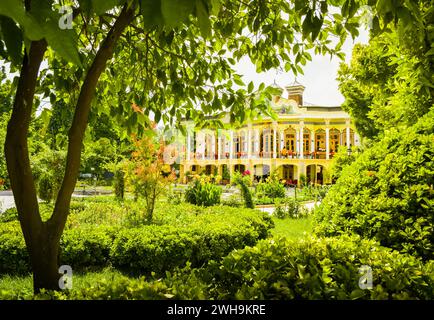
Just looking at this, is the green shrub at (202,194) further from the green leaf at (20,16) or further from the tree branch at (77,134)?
the green leaf at (20,16)

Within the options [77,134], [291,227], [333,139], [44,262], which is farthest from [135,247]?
[333,139]

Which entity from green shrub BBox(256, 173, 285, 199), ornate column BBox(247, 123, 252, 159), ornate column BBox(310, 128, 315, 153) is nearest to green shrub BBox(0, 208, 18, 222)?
green shrub BBox(256, 173, 285, 199)

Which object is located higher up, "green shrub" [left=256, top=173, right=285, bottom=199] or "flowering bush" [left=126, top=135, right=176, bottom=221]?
"flowering bush" [left=126, top=135, right=176, bottom=221]

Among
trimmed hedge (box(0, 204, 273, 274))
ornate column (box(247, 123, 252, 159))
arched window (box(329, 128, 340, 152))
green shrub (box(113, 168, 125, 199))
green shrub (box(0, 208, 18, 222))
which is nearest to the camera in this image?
trimmed hedge (box(0, 204, 273, 274))

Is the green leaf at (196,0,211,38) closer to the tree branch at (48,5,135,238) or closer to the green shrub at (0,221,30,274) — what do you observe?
the tree branch at (48,5,135,238)

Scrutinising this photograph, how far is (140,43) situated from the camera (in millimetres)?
4355

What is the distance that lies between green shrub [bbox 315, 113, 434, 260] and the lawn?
556 cm

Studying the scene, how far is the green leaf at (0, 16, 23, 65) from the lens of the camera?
3.56ft

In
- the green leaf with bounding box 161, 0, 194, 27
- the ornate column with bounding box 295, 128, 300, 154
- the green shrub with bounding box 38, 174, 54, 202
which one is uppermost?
the ornate column with bounding box 295, 128, 300, 154

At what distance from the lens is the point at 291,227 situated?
10734mm

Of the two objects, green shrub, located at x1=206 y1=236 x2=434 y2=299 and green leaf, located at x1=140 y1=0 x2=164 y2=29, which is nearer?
green leaf, located at x1=140 y1=0 x2=164 y2=29

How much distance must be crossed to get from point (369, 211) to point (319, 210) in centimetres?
93
